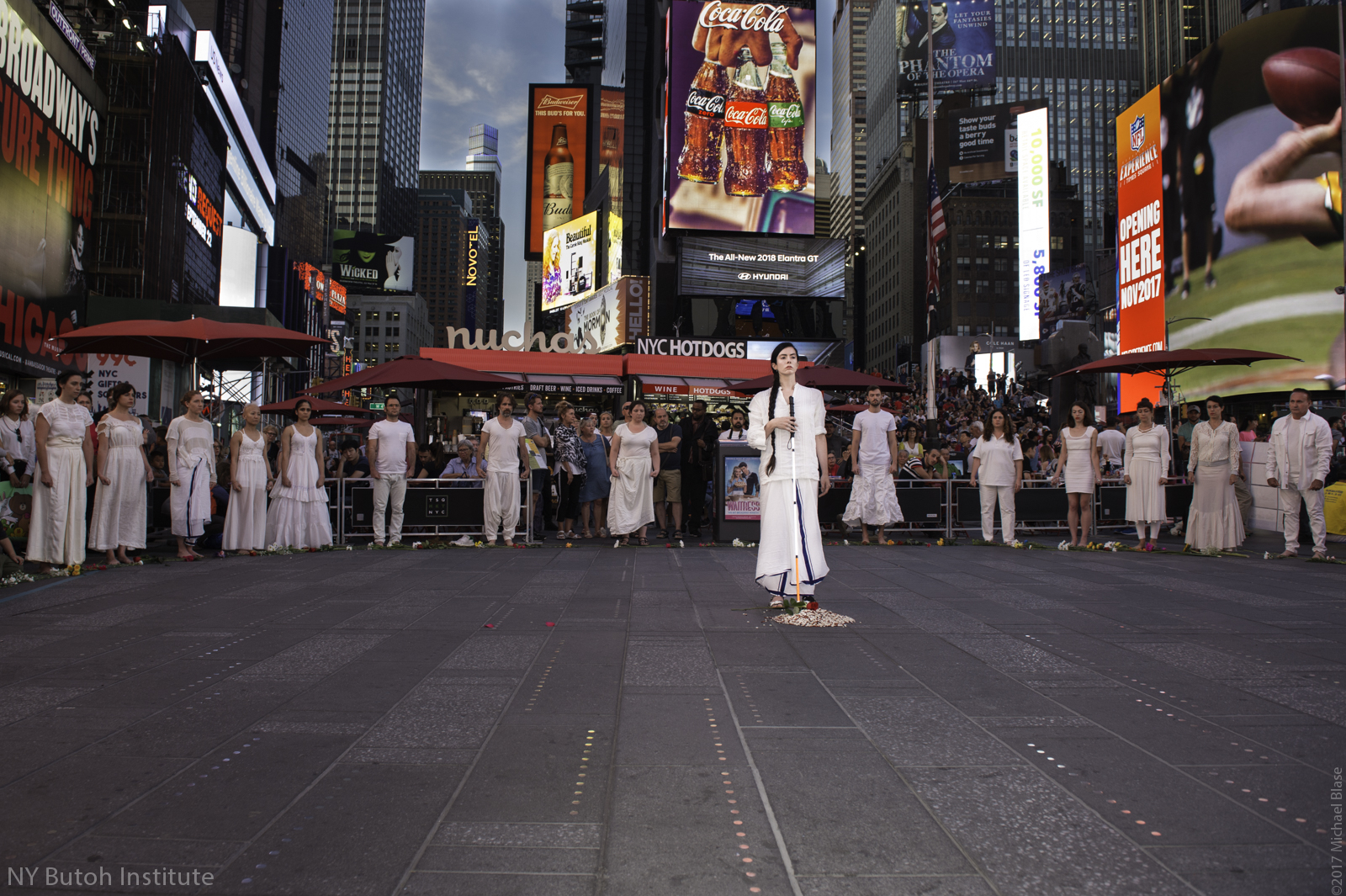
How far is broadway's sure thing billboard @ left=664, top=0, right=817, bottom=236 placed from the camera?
4359 centimetres

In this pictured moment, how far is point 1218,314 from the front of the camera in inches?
1239

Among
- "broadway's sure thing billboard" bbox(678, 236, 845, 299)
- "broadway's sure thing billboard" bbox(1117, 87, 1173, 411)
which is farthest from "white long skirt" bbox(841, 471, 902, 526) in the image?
"broadway's sure thing billboard" bbox(678, 236, 845, 299)

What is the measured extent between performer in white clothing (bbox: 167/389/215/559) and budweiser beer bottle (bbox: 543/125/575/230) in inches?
2763

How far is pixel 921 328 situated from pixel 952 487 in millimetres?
105515

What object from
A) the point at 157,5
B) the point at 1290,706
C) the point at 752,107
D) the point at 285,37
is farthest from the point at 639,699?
the point at 285,37

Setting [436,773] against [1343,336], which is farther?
[1343,336]

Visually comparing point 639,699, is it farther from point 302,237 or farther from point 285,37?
point 285,37

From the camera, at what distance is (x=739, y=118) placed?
44031 millimetres

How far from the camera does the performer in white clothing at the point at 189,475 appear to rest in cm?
1008

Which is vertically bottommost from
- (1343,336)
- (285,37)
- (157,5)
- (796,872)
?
(796,872)

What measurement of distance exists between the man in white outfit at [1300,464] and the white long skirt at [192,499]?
12401mm

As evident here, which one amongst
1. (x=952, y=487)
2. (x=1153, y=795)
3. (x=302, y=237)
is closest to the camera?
(x=1153, y=795)

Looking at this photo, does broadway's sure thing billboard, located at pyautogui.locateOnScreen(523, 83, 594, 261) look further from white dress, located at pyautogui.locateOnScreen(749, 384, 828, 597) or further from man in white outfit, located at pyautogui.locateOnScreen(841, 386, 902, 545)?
white dress, located at pyautogui.locateOnScreen(749, 384, 828, 597)

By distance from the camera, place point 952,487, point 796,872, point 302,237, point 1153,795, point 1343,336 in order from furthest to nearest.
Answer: point 302,237 → point 1343,336 → point 952,487 → point 1153,795 → point 796,872
